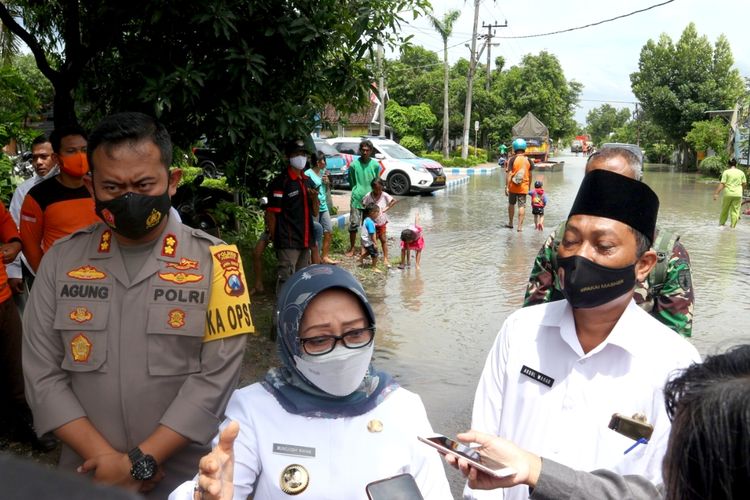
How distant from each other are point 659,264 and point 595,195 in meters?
0.91

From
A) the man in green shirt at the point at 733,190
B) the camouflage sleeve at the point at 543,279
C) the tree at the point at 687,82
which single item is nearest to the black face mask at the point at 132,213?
the camouflage sleeve at the point at 543,279

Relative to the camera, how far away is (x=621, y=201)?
219 centimetres

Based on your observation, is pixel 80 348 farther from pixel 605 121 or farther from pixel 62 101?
pixel 605 121

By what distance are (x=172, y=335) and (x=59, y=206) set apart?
1.80 m

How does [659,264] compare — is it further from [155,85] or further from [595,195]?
[155,85]

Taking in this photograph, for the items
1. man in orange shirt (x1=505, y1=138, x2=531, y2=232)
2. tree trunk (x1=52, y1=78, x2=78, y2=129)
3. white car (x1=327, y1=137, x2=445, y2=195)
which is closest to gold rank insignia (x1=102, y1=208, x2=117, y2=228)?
tree trunk (x1=52, y1=78, x2=78, y2=129)

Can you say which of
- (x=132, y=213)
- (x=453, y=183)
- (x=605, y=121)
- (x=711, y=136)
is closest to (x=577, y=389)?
(x=132, y=213)

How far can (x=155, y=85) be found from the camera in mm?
4840

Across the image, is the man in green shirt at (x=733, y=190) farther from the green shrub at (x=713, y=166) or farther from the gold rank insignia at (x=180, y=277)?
the green shrub at (x=713, y=166)

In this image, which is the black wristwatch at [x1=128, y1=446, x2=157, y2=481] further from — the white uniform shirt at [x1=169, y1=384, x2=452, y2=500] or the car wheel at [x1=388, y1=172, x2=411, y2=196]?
the car wheel at [x1=388, y1=172, x2=411, y2=196]

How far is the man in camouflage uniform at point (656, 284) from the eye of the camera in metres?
2.90

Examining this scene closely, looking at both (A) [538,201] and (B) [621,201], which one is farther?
(A) [538,201]

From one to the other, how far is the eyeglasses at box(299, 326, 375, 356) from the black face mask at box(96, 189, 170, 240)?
788 millimetres

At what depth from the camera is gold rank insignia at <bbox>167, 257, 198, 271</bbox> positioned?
236 centimetres
